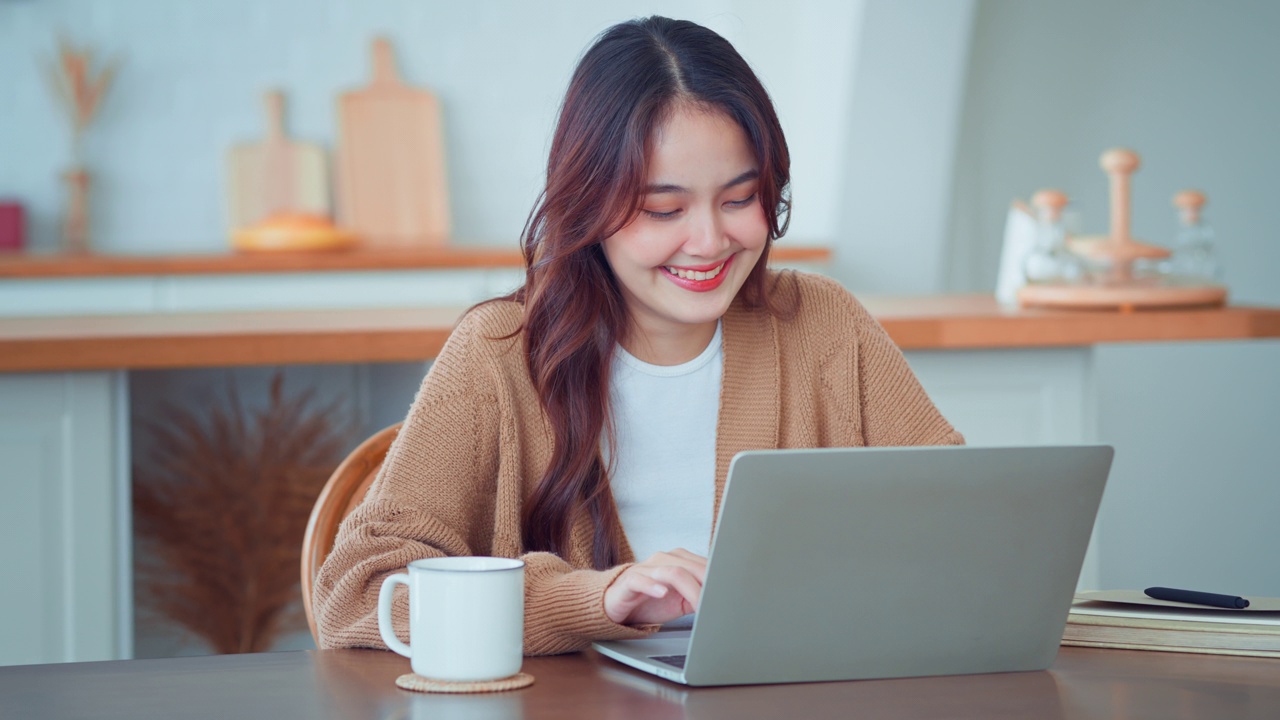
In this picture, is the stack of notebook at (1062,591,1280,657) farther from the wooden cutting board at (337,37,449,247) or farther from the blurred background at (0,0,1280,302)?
the wooden cutting board at (337,37,449,247)

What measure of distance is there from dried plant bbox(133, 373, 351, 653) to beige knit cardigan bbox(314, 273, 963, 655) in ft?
4.06

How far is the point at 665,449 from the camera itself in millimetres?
1389

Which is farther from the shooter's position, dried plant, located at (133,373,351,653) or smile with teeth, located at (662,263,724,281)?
dried plant, located at (133,373,351,653)

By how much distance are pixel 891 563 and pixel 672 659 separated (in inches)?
6.7

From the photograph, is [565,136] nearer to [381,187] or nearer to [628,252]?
[628,252]

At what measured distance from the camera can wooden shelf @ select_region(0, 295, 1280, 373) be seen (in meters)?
1.98

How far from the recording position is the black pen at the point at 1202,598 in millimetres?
1018

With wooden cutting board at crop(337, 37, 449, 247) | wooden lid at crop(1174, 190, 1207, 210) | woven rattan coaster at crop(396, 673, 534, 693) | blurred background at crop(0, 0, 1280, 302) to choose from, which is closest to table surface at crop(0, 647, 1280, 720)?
woven rattan coaster at crop(396, 673, 534, 693)

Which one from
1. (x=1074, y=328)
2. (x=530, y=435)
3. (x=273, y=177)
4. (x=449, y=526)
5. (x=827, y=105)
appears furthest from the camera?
(x=273, y=177)

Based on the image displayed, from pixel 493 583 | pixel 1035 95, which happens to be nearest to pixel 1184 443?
pixel 1035 95

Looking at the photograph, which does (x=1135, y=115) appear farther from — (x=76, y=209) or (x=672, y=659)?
(x=672, y=659)

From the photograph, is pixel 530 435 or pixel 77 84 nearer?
pixel 530 435

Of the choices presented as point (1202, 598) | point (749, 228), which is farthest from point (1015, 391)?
point (1202, 598)

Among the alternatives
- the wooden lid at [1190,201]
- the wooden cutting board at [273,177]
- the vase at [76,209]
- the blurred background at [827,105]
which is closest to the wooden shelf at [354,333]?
the wooden lid at [1190,201]
